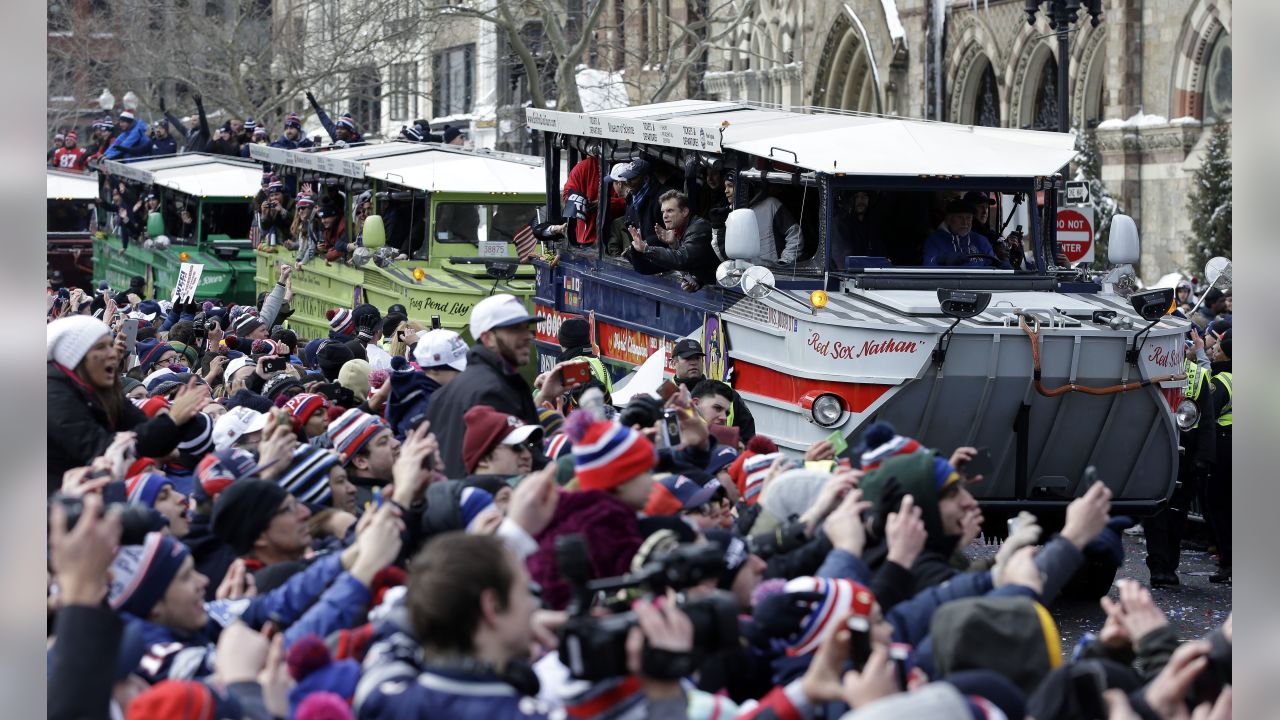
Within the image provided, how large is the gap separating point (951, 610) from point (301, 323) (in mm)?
18463

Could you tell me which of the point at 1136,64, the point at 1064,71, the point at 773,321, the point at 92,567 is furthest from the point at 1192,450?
the point at 1136,64

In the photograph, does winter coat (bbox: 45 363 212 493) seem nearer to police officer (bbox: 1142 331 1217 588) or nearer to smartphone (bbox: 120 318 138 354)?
smartphone (bbox: 120 318 138 354)

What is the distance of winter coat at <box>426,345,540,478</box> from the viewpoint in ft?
25.8

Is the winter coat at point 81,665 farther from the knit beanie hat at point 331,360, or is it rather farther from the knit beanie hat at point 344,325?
the knit beanie hat at point 344,325

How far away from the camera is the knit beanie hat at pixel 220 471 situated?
21.5ft

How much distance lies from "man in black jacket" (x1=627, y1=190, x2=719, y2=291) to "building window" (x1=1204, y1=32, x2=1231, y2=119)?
1620 centimetres

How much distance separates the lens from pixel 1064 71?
18.8m

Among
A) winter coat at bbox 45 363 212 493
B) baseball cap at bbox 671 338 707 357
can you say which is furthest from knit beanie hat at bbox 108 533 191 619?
baseball cap at bbox 671 338 707 357

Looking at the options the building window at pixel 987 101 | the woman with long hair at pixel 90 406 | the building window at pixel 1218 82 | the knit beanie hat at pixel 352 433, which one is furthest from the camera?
the building window at pixel 987 101

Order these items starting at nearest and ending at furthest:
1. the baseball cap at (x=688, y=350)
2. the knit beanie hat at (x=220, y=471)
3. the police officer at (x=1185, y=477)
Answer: the knit beanie hat at (x=220, y=471) → the baseball cap at (x=688, y=350) → the police officer at (x=1185, y=477)

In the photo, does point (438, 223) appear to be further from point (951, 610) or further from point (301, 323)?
point (951, 610)

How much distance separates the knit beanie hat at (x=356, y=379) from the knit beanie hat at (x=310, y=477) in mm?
4076

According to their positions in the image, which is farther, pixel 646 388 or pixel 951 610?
pixel 646 388

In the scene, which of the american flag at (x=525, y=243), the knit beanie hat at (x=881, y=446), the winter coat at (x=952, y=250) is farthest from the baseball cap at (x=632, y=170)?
the knit beanie hat at (x=881, y=446)
